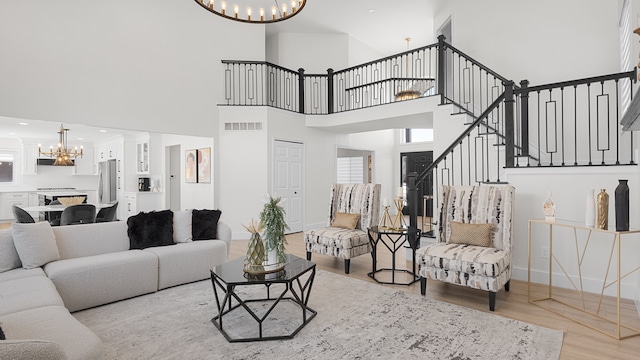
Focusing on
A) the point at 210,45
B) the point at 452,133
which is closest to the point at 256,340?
the point at 452,133

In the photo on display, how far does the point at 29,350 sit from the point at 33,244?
8.13 feet

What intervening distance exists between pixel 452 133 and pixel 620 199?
9.53 feet

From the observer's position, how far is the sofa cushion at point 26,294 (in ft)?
6.98

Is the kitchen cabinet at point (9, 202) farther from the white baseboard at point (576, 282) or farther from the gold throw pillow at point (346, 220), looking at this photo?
the white baseboard at point (576, 282)

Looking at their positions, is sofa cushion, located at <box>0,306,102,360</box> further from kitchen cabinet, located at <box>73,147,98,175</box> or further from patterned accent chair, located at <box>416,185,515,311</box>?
kitchen cabinet, located at <box>73,147,98,175</box>

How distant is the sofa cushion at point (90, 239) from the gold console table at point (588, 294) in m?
4.28

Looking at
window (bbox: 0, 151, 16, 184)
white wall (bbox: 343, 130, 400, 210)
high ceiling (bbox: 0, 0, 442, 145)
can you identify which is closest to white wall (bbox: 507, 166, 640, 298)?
high ceiling (bbox: 0, 0, 442, 145)

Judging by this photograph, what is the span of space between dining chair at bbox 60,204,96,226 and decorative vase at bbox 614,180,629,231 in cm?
657

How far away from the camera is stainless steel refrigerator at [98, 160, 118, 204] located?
342 inches

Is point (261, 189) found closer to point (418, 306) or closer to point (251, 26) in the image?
point (251, 26)

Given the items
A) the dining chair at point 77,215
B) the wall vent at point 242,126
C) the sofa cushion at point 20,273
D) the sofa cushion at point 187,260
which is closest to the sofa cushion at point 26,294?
the sofa cushion at point 20,273

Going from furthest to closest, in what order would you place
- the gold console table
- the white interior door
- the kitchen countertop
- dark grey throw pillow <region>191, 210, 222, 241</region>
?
the kitchen countertop
the white interior door
dark grey throw pillow <region>191, 210, 222, 241</region>
the gold console table

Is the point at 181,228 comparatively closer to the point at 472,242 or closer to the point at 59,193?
the point at 472,242

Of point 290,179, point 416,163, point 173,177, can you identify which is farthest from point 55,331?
point 416,163
